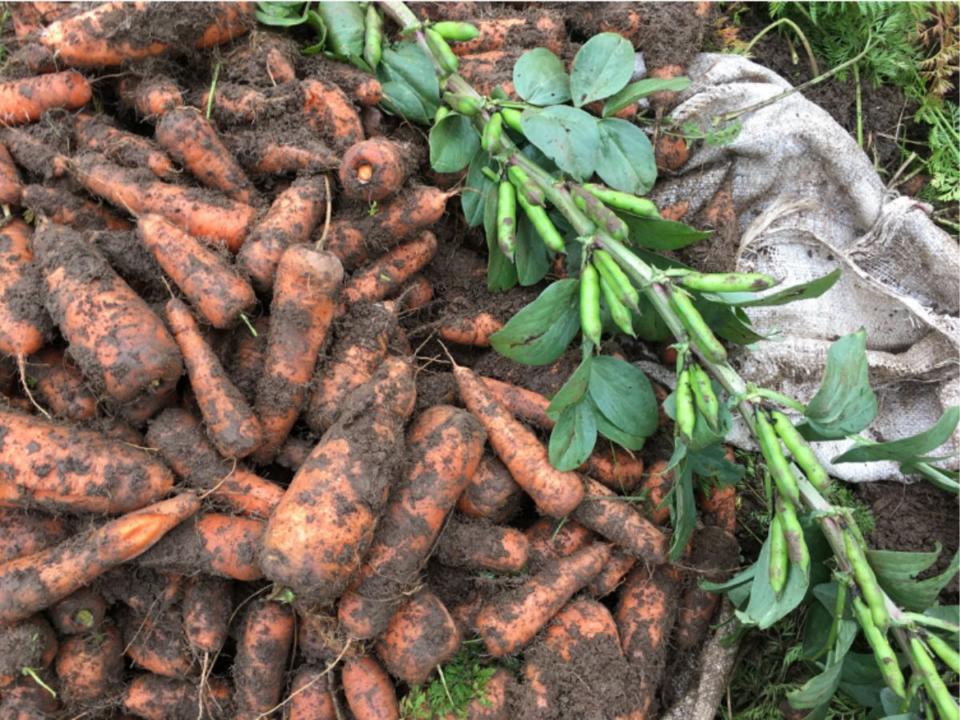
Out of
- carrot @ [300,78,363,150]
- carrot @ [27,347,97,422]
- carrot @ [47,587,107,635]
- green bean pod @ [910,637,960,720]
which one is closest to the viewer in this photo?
green bean pod @ [910,637,960,720]

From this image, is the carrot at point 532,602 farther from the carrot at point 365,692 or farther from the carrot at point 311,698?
the carrot at point 311,698

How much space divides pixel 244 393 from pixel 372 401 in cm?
34

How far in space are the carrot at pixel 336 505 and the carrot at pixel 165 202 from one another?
0.56 m

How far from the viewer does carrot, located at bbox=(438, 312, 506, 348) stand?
2.08 metres

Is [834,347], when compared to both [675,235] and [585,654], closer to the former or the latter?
[675,235]

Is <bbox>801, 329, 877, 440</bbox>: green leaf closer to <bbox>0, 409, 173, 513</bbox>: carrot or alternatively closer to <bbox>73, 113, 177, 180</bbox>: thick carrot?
<bbox>0, 409, 173, 513</bbox>: carrot

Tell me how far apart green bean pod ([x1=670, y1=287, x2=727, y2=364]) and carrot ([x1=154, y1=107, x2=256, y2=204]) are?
113cm

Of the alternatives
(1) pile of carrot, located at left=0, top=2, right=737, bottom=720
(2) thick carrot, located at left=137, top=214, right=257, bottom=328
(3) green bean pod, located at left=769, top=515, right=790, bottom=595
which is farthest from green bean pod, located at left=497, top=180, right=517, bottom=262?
(3) green bean pod, located at left=769, top=515, right=790, bottom=595

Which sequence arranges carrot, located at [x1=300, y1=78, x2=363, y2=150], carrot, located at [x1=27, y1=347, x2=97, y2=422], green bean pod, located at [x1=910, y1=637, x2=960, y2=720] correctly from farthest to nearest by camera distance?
carrot, located at [x1=300, y1=78, x2=363, y2=150] → carrot, located at [x1=27, y1=347, x2=97, y2=422] → green bean pod, located at [x1=910, y1=637, x2=960, y2=720]

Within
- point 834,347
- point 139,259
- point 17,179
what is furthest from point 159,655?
point 834,347

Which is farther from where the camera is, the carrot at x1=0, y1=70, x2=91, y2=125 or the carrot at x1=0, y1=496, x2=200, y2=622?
the carrot at x1=0, y1=70, x2=91, y2=125

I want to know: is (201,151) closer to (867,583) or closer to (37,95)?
(37,95)

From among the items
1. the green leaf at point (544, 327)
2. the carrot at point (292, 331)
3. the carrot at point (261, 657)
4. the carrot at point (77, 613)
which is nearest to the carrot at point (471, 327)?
the green leaf at point (544, 327)

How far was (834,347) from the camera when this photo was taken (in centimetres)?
163
